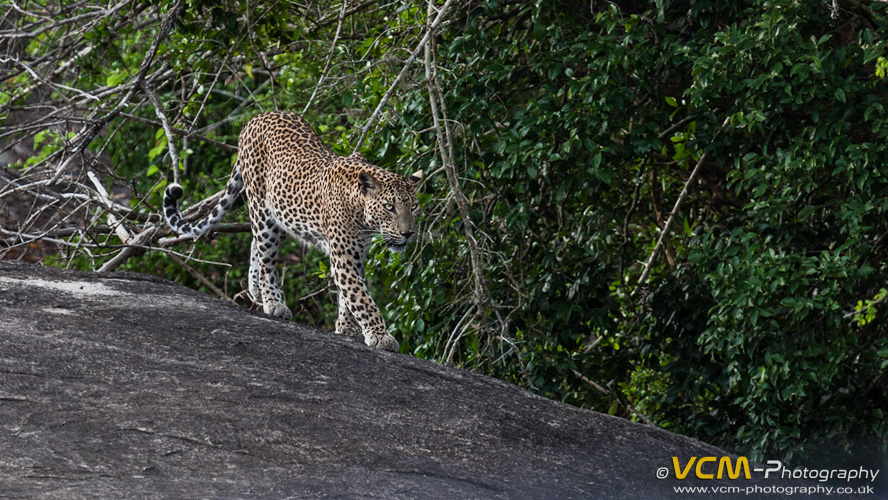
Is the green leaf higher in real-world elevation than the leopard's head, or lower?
higher

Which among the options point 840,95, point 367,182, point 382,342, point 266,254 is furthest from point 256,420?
point 840,95

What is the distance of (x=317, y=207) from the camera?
6754 mm

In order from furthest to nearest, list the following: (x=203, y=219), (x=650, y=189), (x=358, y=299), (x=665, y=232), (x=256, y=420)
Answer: (x=650, y=189) < (x=665, y=232) < (x=203, y=219) < (x=358, y=299) < (x=256, y=420)

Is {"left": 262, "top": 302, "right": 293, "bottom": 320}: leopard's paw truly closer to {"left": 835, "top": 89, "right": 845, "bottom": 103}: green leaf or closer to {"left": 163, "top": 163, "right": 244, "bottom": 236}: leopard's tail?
{"left": 163, "top": 163, "right": 244, "bottom": 236}: leopard's tail

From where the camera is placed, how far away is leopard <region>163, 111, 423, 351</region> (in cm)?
627

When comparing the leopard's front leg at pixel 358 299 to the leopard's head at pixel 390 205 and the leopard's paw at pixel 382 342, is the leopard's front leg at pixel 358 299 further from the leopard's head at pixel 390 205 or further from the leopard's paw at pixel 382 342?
the leopard's head at pixel 390 205

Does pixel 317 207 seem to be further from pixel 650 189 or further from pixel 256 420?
pixel 650 189

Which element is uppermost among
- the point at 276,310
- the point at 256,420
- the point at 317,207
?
the point at 317,207

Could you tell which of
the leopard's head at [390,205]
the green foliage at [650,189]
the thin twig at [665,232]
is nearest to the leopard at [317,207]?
the leopard's head at [390,205]

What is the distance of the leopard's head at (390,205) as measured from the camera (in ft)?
20.4


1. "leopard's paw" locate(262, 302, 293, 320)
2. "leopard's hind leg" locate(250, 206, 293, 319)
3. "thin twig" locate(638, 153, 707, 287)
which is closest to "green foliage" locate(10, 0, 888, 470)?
"thin twig" locate(638, 153, 707, 287)

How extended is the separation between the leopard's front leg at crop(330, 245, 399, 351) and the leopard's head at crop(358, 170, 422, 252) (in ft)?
1.13

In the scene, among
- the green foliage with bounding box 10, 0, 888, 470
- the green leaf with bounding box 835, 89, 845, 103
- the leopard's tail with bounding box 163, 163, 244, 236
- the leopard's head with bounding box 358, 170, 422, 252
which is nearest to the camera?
the green leaf with bounding box 835, 89, 845, 103

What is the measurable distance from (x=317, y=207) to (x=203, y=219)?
116cm
